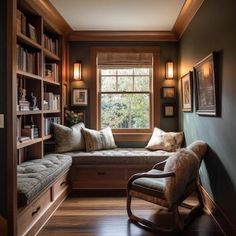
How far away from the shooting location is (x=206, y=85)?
310cm

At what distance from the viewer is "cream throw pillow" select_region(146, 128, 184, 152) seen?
433 cm

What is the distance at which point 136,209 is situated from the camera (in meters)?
3.29

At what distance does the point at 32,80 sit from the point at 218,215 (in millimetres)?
2888

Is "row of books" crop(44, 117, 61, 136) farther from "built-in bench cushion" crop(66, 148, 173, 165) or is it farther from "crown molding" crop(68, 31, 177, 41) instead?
"crown molding" crop(68, 31, 177, 41)

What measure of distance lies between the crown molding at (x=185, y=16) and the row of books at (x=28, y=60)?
216 cm

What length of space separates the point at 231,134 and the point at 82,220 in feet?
6.08

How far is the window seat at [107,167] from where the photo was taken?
4.00m

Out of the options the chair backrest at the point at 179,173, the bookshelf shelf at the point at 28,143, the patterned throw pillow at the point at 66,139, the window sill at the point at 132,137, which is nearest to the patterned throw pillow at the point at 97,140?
the patterned throw pillow at the point at 66,139

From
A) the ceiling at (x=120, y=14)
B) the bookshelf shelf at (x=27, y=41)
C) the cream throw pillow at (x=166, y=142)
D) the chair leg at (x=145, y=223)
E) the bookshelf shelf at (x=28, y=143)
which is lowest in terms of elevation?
the chair leg at (x=145, y=223)

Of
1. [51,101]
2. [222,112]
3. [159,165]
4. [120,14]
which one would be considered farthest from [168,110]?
[222,112]

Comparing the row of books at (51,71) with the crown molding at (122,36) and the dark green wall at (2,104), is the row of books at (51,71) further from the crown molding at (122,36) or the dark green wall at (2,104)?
the dark green wall at (2,104)

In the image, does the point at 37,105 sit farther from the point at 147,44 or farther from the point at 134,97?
the point at 147,44

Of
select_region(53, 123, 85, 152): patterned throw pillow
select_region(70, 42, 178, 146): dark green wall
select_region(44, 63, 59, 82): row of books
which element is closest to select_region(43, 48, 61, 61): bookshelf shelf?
select_region(44, 63, 59, 82): row of books

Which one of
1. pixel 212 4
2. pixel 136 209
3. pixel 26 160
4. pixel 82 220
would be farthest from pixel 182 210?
pixel 212 4
